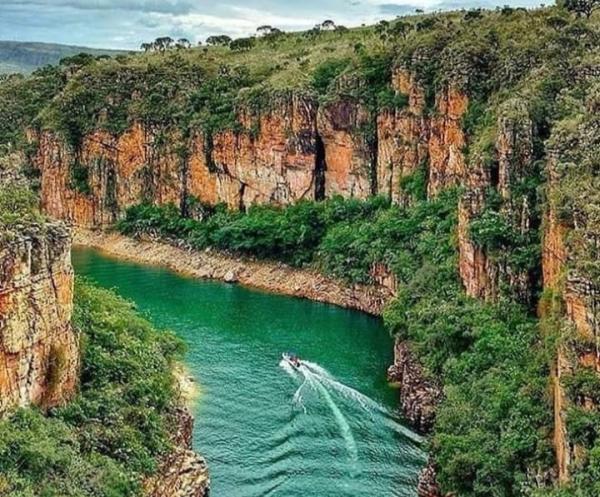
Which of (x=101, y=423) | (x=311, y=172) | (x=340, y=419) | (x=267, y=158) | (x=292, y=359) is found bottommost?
(x=340, y=419)

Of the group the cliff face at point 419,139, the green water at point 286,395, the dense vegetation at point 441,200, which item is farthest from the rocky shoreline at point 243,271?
the cliff face at point 419,139

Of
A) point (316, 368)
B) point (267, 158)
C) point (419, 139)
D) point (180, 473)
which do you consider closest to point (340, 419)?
point (316, 368)

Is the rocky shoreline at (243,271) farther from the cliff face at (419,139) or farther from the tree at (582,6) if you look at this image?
the tree at (582,6)

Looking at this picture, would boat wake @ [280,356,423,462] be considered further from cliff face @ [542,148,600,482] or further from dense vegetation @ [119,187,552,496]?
cliff face @ [542,148,600,482]

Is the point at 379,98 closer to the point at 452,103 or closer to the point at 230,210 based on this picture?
the point at 452,103

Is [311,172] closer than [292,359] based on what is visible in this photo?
No

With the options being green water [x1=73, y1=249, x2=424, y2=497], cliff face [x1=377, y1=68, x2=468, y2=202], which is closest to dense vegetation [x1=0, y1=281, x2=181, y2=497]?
green water [x1=73, y1=249, x2=424, y2=497]

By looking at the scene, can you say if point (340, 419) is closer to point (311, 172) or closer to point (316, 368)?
point (316, 368)
